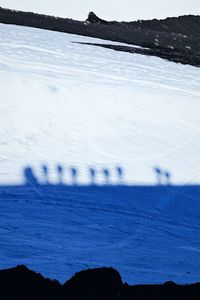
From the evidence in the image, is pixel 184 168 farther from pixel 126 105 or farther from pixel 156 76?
pixel 156 76

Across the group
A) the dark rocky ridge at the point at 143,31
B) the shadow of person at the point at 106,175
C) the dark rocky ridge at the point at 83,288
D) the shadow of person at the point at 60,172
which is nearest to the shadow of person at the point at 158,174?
the shadow of person at the point at 106,175

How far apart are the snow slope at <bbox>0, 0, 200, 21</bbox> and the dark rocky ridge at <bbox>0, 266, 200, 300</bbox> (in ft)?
26.6

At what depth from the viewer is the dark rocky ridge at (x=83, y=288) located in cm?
267

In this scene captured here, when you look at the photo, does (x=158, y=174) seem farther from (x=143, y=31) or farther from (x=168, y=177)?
(x=143, y=31)

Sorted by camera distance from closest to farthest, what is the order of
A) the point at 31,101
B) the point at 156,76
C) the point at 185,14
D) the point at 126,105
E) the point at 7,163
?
1. the point at 7,163
2. the point at 31,101
3. the point at 126,105
4. the point at 156,76
5. the point at 185,14

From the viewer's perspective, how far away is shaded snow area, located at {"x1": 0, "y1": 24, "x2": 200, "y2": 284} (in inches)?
143

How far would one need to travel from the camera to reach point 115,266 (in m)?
3.43

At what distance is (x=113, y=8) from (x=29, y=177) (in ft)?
22.7

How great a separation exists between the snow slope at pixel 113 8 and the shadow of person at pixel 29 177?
6.07 meters

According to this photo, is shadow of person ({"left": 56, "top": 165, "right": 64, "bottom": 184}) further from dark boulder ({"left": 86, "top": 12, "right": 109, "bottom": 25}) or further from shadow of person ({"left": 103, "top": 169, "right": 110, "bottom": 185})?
dark boulder ({"left": 86, "top": 12, "right": 109, "bottom": 25})

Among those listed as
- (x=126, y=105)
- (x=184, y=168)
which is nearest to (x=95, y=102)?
(x=126, y=105)

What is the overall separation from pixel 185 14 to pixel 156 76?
3.72 metres

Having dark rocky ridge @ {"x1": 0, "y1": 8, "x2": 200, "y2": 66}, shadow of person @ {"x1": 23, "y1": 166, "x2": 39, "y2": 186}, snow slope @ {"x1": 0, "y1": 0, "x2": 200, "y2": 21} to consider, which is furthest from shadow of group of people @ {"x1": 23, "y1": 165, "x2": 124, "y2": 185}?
snow slope @ {"x1": 0, "y1": 0, "x2": 200, "y2": 21}

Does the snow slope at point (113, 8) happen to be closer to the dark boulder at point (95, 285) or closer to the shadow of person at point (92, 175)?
the shadow of person at point (92, 175)
